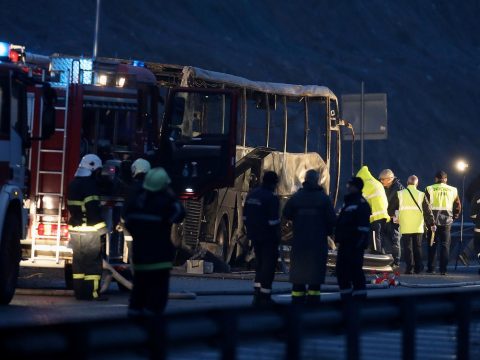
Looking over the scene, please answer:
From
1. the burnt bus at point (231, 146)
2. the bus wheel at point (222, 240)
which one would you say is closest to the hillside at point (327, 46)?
the burnt bus at point (231, 146)

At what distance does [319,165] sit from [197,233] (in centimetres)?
691

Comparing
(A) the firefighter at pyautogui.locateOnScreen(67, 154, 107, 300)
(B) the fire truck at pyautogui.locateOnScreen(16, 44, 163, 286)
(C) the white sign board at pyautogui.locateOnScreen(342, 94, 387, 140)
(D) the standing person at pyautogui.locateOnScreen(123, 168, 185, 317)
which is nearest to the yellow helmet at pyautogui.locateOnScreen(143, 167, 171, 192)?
(D) the standing person at pyautogui.locateOnScreen(123, 168, 185, 317)

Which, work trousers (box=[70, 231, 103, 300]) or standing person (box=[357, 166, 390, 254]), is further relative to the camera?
standing person (box=[357, 166, 390, 254])

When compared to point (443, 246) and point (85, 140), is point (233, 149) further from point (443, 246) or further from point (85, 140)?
point (443, 246)

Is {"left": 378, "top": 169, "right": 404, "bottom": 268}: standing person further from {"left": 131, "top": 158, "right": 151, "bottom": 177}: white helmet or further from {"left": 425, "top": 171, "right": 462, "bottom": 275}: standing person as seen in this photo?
{"left": 131, "top": 158, "right": 151, "bottom": 177}: white helmet

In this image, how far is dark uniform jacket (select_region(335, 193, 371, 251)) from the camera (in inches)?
666

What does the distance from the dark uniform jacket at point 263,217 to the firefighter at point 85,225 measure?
6.01 ft

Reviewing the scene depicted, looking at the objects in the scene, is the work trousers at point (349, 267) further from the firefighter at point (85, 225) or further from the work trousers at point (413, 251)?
the work trousers at point (413, 251)

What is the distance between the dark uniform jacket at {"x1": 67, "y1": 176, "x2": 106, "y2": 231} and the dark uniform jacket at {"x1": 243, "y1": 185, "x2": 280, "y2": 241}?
1.84 metres

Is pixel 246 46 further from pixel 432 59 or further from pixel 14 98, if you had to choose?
pixel 14 98

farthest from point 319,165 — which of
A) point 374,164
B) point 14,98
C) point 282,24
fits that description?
point 282,24

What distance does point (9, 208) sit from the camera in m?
16.2

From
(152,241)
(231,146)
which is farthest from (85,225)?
(152,241)

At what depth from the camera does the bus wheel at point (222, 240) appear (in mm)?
25781
